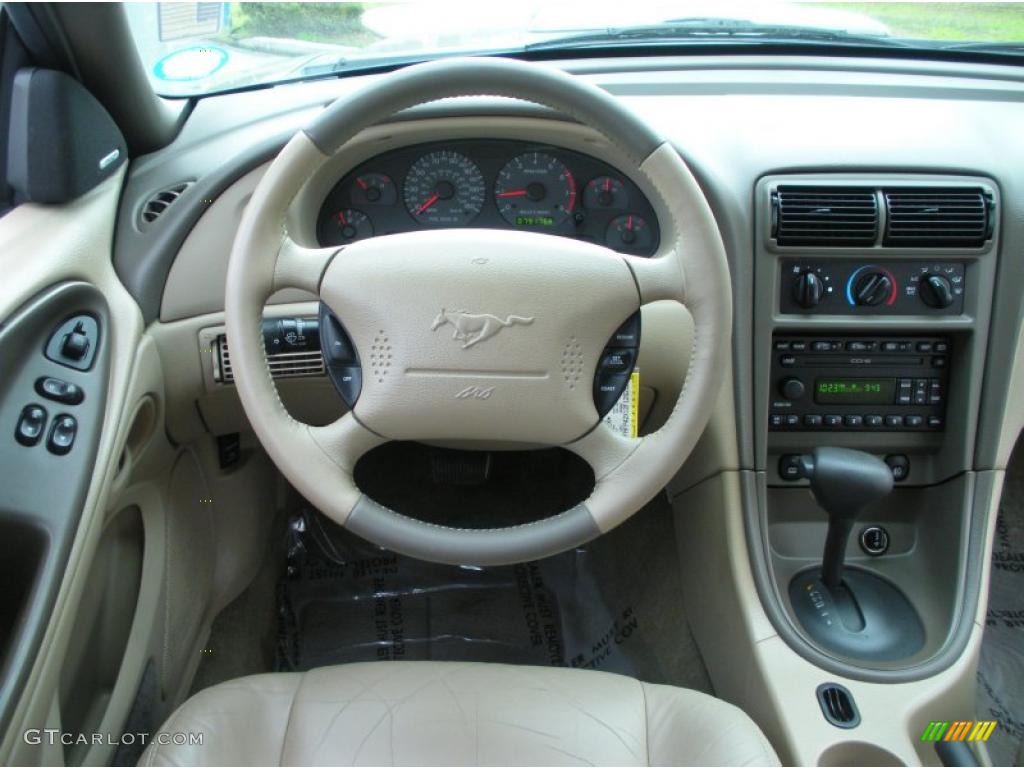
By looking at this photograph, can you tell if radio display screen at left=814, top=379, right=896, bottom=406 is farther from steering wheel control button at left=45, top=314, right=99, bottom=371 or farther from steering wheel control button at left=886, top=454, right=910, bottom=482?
steering wheel control button at left=45, top=314, right=99, bottom=371

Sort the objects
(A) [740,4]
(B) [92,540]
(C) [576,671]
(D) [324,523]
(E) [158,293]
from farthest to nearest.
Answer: (D) [324,523] → (A) [740,4] → (E) [158,293] → (C) [576,671] → (B) [92,540]

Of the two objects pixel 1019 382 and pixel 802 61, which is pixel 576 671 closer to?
pixel 1019 382

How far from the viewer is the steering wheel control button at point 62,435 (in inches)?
42.9

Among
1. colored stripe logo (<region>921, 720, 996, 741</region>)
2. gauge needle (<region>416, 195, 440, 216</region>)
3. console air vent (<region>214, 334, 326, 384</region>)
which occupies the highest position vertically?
gauge needle (<region>416, 195, 440, 216</region>)

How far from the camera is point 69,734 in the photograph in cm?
124

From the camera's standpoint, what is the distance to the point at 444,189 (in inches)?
54.7

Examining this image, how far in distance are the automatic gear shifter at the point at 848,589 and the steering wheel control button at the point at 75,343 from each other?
1009 mm

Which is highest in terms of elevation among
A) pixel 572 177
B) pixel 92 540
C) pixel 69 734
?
pixel 572 177

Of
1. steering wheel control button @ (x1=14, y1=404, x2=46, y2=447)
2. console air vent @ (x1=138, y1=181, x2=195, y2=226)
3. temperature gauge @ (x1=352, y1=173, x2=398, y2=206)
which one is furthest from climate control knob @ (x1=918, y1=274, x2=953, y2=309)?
steering wheel control button @ (x1=14, y1=404, x2=46, y2=447)

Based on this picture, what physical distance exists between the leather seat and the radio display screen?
56cm

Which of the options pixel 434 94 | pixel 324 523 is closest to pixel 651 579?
pixel 324 523

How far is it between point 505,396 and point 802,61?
979 mm

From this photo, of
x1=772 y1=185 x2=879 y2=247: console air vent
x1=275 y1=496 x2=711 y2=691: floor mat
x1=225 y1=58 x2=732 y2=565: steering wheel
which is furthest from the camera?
x1=275 y1=496 x2=711 y2=691: floor mat

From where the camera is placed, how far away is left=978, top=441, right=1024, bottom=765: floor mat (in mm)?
1591
